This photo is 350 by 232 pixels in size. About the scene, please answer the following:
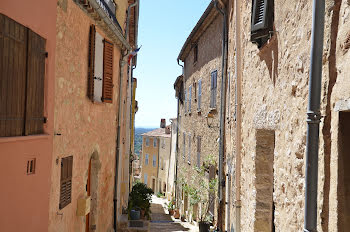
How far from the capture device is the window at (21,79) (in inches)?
142

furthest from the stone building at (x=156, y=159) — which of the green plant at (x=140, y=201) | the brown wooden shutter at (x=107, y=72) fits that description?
the brown wooden shutter at (x=107, y=72)

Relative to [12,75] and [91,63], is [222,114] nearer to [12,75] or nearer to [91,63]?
[91,63]

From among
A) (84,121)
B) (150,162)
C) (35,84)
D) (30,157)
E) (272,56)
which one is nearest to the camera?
(30,157)

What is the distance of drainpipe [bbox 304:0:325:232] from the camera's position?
3113mm

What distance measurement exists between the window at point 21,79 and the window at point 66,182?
1.11 m

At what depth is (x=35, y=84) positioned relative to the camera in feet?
14.6

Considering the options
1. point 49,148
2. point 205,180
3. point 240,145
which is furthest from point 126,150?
point 49,148

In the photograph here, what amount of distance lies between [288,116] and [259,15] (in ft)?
6.26

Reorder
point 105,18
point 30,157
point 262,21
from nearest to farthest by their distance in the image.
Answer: point 30,157 < point 262,21 < point 105,18

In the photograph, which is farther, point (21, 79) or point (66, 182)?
point (66, 182)

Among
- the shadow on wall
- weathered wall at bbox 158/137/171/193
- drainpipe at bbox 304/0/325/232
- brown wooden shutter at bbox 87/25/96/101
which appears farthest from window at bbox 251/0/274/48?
weathered wall at bbox 158/137/171/193

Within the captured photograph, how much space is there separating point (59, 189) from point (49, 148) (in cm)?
81

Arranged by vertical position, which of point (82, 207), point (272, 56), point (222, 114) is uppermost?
point (272, 56)

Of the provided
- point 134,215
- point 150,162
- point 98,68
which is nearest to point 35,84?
point 98,68
